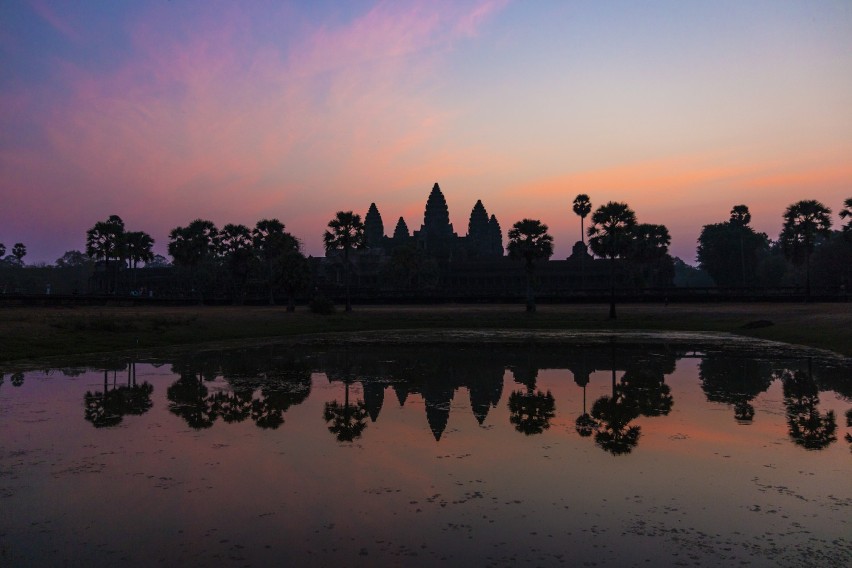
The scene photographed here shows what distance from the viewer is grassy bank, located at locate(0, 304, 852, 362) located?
28388mm

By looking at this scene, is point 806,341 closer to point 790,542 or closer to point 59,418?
point 790,542

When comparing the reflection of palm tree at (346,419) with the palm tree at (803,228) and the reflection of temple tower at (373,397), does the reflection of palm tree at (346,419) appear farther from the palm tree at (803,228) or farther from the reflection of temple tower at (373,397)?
the palm tree at (803,228)

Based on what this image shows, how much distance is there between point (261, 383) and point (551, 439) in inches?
393

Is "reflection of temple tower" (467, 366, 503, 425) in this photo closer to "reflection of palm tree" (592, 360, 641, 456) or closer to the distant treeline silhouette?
"reflection of palm tree" (592, 360, 641, 456)

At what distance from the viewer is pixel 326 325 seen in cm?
4647

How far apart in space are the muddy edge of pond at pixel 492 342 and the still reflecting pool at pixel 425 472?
6.51m

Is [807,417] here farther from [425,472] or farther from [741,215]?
[741,215]

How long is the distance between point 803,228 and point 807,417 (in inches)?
2636

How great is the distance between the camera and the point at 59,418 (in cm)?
1339

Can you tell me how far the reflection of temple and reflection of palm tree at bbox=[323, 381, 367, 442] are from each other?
2482 inches

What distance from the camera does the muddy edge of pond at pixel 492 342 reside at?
2511 cm

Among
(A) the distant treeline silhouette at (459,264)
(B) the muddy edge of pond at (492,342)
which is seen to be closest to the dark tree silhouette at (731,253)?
(A) the distant treeline silhouette at (459,264)

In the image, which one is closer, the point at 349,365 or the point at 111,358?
the point at 349,365

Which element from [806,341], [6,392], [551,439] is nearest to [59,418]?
[6,392]
